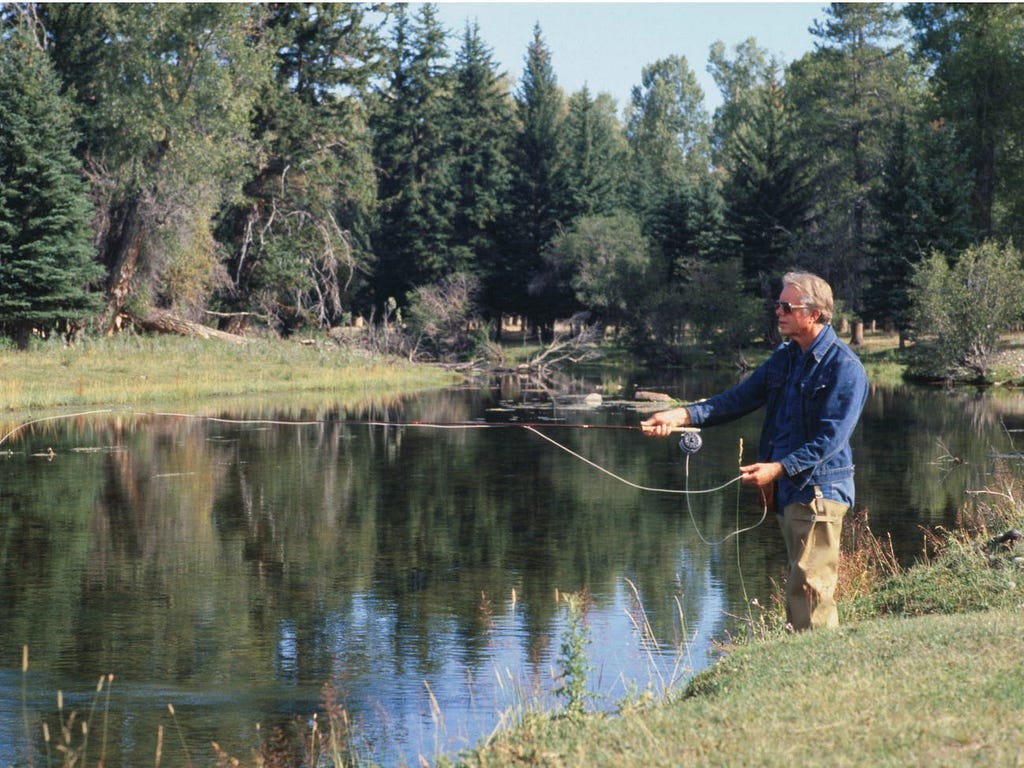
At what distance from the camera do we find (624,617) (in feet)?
38.9

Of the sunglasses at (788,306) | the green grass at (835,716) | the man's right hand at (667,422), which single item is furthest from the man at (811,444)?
the man's right hand at (667,422)

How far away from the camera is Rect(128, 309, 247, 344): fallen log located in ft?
149

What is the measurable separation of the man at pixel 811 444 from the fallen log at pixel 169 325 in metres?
39.5

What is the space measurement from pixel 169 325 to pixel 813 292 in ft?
134

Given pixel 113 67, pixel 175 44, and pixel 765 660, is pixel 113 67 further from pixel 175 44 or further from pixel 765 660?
pixel 765 660

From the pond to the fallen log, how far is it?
18077mm

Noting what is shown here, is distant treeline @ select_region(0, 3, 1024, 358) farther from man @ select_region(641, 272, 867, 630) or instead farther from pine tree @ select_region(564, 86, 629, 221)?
man @ select_region(641, 272, 867, 630)

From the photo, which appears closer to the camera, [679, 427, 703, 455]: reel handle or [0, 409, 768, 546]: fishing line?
[679, 427, 703, 455]: reel handle

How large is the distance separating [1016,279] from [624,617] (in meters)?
36.1

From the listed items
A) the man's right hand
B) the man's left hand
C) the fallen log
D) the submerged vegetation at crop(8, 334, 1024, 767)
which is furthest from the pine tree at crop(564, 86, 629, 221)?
the man's left hand

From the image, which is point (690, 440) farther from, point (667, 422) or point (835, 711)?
point (835, 711)

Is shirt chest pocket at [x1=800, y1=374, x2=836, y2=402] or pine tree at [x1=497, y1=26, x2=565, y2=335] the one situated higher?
pine tree at [x1=497, y1=26, x2=565, y2=335]

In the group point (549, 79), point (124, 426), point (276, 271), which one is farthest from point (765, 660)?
point (549, 79)

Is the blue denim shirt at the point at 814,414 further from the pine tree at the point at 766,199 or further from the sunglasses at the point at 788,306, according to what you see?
the pine tree at the point at 766,199
